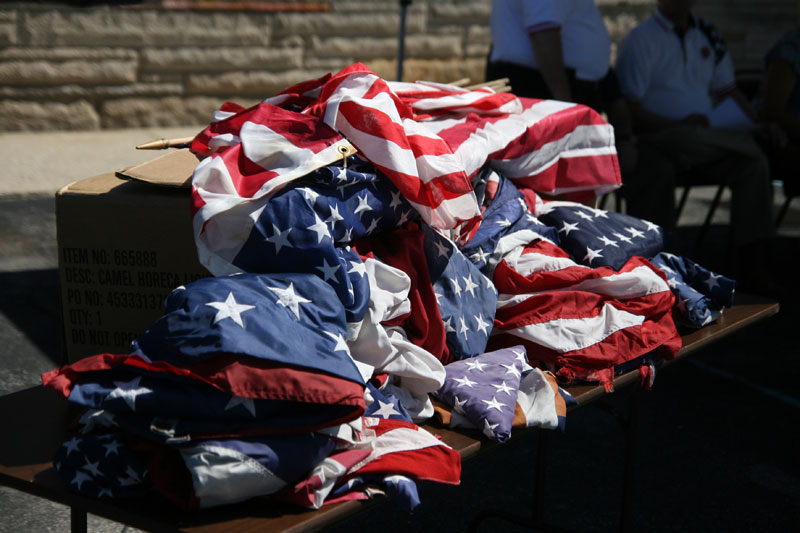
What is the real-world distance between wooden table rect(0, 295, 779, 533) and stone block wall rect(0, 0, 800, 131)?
5928mm

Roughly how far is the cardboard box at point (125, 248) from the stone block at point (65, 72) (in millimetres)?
5165

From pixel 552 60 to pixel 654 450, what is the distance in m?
1.85

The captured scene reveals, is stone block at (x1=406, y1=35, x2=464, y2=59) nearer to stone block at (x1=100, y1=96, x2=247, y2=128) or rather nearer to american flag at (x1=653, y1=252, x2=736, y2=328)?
stone block at (x1=100, y1=96, x2=247, y2=128)

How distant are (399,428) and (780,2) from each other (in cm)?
927

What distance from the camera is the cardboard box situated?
237 cm

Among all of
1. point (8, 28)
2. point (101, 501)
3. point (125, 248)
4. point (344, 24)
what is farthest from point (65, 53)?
point (101, 501)

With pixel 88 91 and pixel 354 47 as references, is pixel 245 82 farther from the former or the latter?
pixel 88 91

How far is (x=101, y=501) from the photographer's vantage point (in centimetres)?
141

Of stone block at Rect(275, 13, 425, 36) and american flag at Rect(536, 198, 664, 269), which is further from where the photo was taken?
stone block at Rect(275, 13, 425, 36)

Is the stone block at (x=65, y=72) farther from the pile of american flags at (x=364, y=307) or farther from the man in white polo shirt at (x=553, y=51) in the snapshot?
the pile of american flags at (x=364, y=307)

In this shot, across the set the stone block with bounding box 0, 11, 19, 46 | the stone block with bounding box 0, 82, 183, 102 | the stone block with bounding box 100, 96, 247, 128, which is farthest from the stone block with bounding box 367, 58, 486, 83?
the stone block with bounding box 0, 11, 19, 46

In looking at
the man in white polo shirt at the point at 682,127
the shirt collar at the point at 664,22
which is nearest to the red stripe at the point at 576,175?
the man in white polo shirt at the point at 682,127

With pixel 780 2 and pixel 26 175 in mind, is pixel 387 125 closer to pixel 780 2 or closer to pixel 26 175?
pixel 26 175

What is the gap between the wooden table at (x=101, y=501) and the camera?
1366mm
